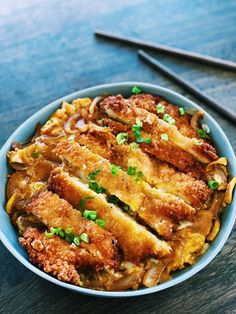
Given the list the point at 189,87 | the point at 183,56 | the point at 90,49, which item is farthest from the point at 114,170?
the point at 90,49

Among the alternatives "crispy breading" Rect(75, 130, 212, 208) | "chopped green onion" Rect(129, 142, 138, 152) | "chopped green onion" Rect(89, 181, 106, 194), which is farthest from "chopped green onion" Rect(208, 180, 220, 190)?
"chopped green onion" Rect(89, 181, 106, 194)

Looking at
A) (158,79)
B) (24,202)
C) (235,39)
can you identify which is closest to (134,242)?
(24,202)

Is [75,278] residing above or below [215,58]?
below

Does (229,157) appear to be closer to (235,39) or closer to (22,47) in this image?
(235,39)

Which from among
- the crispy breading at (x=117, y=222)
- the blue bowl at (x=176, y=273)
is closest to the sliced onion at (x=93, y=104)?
the blue bowl at (x=176, y=273)

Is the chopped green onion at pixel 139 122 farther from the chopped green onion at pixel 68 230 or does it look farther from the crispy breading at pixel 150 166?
the chopped green onion at pixel 68 230

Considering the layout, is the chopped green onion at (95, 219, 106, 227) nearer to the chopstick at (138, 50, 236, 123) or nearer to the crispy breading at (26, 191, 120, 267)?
the crispy breading at (26, 191, 120, 267)

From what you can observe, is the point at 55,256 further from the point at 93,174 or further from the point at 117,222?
the point at 93,174
